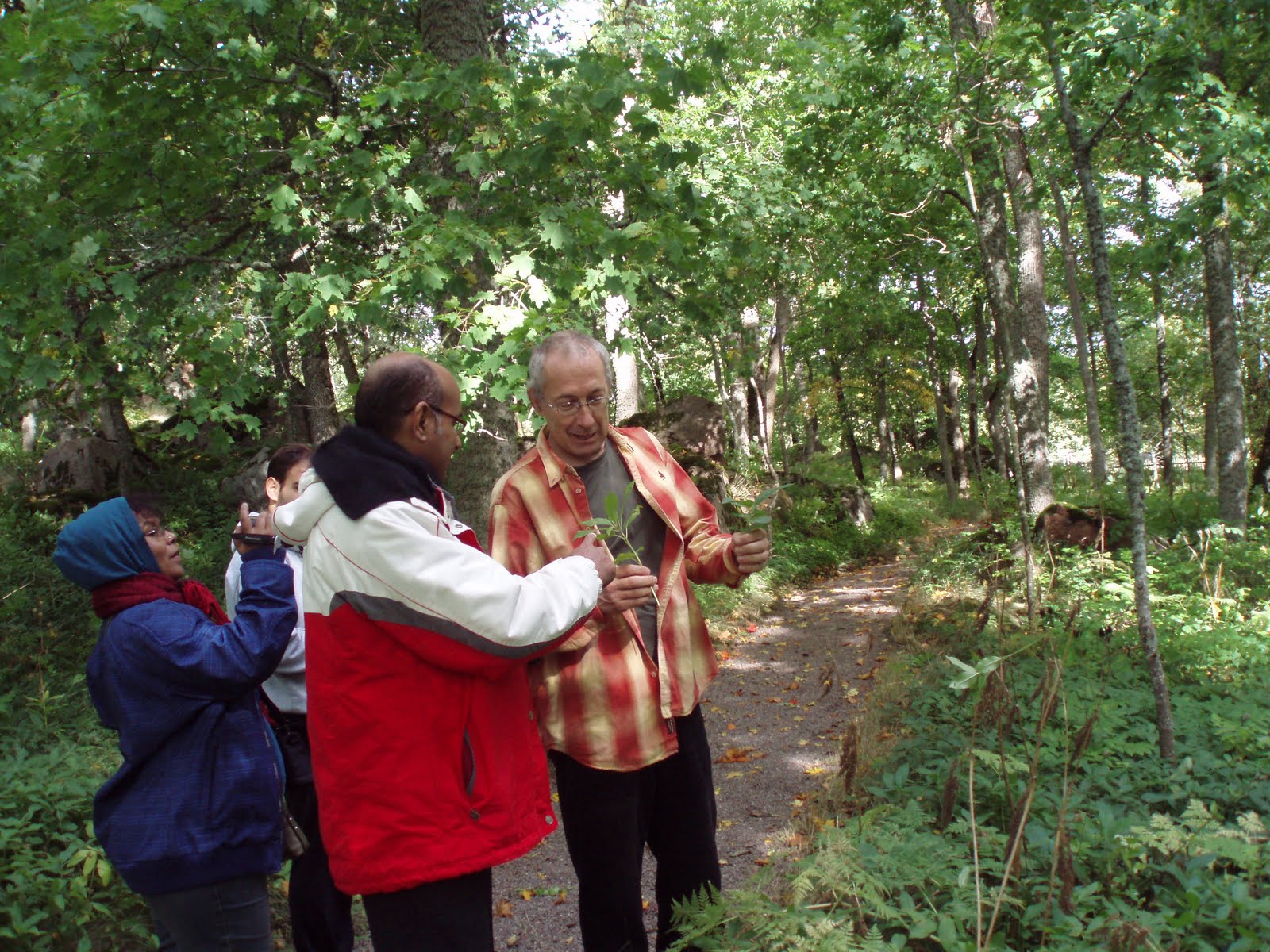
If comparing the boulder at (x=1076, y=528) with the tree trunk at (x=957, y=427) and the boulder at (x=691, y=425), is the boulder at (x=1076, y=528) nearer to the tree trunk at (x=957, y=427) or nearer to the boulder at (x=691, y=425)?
the boulder at (x=691, y=425)

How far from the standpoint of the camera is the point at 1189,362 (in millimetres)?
27625

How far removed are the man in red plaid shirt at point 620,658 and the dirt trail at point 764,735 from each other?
0.44 meters

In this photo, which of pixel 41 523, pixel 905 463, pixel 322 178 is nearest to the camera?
Answer: pixel 322 178

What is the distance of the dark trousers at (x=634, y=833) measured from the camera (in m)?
2.39

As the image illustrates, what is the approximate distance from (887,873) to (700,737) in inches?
26.1

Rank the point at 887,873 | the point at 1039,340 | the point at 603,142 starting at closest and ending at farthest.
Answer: the point at 887,873
the point at 603,142
the point at 1039,340

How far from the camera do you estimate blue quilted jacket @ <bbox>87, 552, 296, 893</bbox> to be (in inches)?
86.5

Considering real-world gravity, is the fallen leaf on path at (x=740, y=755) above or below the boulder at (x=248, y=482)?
below

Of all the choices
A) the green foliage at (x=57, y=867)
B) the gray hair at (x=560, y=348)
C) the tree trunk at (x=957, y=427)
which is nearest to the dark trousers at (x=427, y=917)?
the gray hair at (x=560, y=348)

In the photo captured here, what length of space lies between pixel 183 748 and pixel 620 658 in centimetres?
123

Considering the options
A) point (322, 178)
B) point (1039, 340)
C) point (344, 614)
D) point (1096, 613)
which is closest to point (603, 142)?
point (322, 178)

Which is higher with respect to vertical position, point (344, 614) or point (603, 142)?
point (603, 142)

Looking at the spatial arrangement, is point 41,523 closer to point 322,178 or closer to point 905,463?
point 322,178

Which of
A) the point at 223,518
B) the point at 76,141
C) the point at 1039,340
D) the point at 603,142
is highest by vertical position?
the point at 76,141
